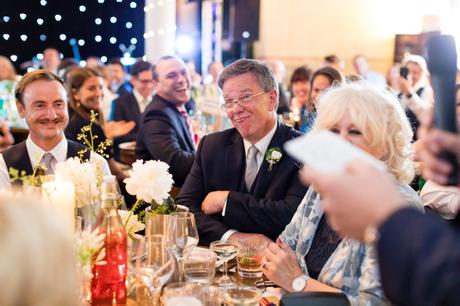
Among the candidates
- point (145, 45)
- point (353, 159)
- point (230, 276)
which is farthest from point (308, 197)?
point (145, 45)

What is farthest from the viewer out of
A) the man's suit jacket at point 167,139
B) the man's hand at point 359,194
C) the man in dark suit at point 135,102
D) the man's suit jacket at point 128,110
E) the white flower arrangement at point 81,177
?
the man's suit jacket at point 128,110

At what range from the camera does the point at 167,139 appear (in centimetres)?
389

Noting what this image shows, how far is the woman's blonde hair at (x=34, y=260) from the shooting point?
84 centimetres

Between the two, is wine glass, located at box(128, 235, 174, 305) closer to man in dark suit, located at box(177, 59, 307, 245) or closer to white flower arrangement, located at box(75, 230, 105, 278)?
white flower arrangement, located at box(75, 230, 105, 278)

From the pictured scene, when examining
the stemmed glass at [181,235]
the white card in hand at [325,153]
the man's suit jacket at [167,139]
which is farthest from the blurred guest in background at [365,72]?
the white card in hand at [325,153]

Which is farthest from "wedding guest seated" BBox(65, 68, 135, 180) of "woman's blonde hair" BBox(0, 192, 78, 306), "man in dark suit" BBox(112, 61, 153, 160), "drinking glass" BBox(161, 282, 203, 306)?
"woman's blonde hair" BBox(0, 192, 78, 306)

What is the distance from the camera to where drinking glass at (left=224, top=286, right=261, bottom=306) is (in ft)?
5.31

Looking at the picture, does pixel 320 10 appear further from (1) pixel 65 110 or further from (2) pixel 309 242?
(2) pixel 309 242

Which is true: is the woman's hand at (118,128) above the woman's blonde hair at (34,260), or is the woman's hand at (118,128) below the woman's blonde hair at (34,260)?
below

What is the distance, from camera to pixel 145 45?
11055mm

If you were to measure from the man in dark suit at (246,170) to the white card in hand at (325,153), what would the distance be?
1.56 metres

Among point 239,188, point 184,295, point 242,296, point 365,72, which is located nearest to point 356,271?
point 242,296

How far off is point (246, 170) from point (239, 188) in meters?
0.10

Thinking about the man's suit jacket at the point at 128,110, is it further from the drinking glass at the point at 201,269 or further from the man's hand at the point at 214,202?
the drinking glass at the point at 201,269
